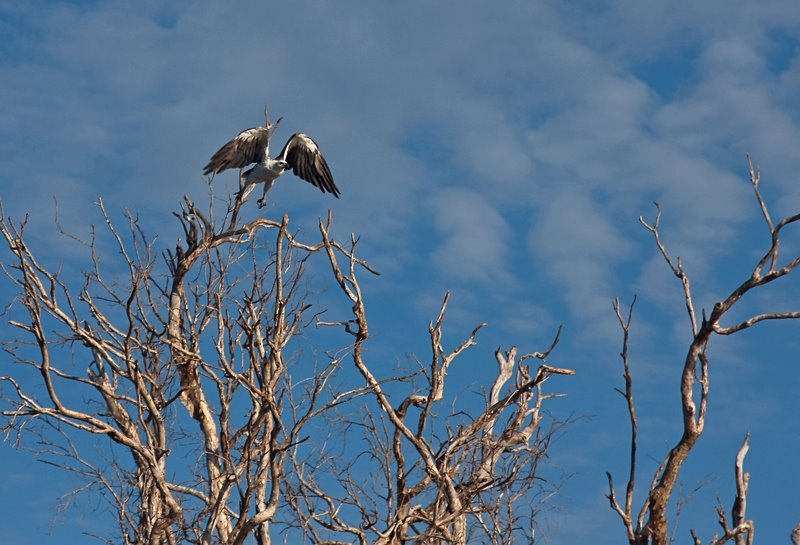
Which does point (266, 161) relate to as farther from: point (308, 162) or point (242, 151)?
point (308, 162)

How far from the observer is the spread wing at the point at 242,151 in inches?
419

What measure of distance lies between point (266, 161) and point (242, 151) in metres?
0.30

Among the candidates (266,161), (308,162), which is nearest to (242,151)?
(266,161)

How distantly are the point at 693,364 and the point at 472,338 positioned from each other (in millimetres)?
2595

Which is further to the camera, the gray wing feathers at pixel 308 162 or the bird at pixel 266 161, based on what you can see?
the gray wing feathers at pixel 308 162

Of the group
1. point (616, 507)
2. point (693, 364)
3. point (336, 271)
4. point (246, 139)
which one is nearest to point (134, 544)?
point (336, 271)

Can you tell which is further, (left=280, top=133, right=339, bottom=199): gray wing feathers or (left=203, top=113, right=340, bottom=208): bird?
(left=280, top=133, right=339, bottom=199): gray wing feathers

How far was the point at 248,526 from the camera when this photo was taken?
6.60 m

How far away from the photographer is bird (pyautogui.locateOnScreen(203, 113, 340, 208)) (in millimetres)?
10648

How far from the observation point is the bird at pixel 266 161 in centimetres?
1065

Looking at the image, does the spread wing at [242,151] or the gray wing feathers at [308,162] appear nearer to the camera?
the spread wing at [242,151]

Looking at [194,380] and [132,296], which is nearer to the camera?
[132,296]

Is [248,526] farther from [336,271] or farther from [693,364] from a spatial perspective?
[693,364]

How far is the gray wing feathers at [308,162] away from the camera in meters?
11.6
